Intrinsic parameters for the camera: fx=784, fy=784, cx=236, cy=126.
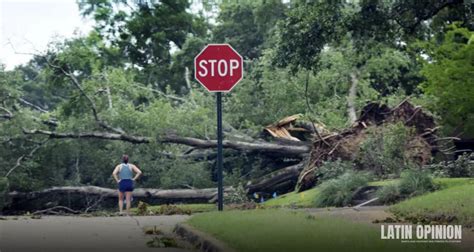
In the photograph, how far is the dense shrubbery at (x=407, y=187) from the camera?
51.7ft

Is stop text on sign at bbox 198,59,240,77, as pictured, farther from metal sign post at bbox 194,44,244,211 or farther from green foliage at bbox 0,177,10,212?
green foliage at bbox 0,177,10,212

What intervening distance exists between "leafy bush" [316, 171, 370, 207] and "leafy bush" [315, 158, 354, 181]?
2.15 metres

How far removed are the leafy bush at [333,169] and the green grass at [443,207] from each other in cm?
522

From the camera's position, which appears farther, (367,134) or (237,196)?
(237,196)

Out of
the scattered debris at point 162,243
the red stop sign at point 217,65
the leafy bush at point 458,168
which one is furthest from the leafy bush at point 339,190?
the scattered debris at point 162,243

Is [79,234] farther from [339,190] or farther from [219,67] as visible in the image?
[339,190]

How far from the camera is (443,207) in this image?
12.4 metres

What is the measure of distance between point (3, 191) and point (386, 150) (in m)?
12.5

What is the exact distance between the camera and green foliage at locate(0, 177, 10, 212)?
24.7 meters

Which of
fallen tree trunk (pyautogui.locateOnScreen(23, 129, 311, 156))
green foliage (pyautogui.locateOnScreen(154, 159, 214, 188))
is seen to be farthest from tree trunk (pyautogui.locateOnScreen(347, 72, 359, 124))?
green foliage (pyautogui.locateOnScreen(154, 159, 214, 188))

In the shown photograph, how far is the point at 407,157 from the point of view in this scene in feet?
65.7

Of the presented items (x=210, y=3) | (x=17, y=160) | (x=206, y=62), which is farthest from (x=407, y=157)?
(x=210, y=3)

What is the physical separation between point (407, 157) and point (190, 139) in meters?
7.90

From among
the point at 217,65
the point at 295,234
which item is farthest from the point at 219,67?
the point at 295,234
